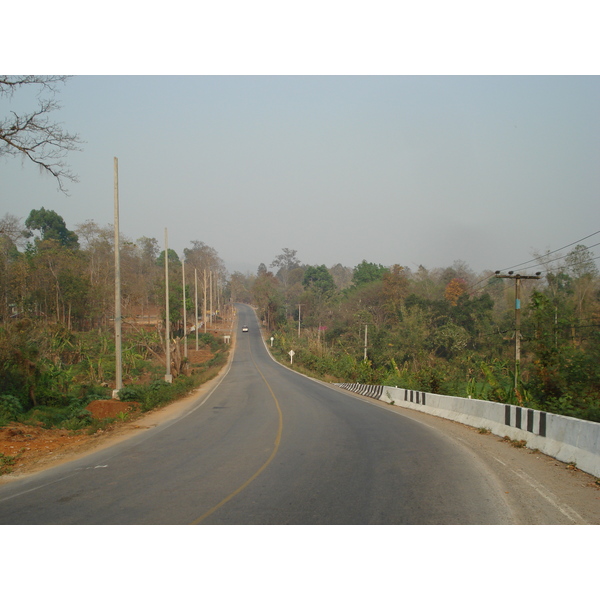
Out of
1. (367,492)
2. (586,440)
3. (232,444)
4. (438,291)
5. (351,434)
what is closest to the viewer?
(367,492)

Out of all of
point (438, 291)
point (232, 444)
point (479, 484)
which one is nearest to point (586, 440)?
point (479, 484)

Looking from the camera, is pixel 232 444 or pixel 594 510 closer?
pixel 594 510

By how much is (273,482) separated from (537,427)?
611cm

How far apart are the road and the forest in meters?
4.34

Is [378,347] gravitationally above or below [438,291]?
below

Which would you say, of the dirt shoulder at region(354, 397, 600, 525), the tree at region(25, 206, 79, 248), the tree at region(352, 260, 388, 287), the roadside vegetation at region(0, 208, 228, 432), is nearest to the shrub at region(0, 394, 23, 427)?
the roadside vegetation at region(0, 208, 228, 432)

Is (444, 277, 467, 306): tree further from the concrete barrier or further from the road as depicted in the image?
the road

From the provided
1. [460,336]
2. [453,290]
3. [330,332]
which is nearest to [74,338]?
[460,336]

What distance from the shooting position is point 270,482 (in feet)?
27.8

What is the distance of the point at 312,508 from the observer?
22.8 ft

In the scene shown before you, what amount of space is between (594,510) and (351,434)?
7515mm

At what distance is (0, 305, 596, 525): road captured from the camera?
678 cm

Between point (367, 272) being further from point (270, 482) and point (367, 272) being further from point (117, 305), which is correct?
point (270, 482)

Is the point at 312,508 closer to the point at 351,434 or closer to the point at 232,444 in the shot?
the point at 232,444
